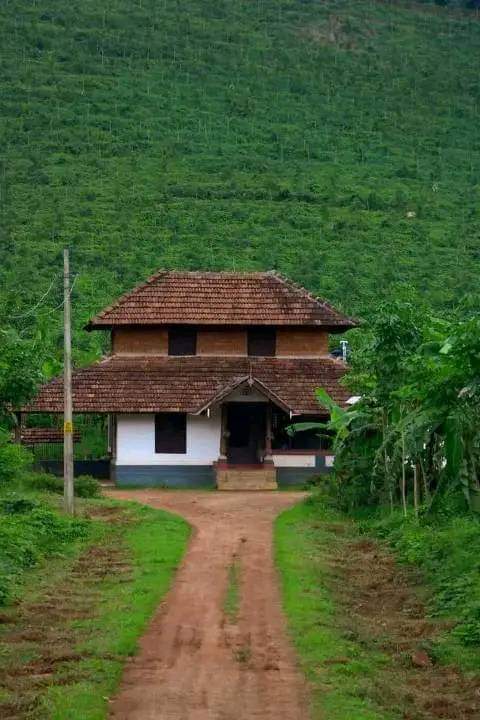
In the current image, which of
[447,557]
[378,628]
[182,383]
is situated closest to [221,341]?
[182,383]

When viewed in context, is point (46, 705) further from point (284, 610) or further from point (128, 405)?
point (128, 405)

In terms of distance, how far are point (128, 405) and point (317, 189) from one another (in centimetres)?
4718

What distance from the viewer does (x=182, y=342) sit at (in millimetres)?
40000

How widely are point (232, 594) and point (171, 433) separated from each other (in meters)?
21.5

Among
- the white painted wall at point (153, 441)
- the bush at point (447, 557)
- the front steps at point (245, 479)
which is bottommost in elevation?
the bush at point (447, 557)

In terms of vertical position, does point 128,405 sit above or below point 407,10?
below

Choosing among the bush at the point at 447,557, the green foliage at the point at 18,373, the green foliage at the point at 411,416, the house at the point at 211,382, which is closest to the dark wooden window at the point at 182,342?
the house at the point at 211,382

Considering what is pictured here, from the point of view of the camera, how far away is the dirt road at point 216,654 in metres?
11.3

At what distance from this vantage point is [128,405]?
123 feet

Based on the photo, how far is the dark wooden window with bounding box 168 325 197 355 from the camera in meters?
39.9

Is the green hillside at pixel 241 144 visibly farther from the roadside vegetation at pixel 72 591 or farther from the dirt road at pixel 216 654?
the dirt road at pixel 216 654

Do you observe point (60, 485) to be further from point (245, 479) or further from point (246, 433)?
point (246, 433)

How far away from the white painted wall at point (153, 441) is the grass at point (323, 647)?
52.6ft

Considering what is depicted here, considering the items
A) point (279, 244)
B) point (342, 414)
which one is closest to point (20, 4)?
point (279, 244)
